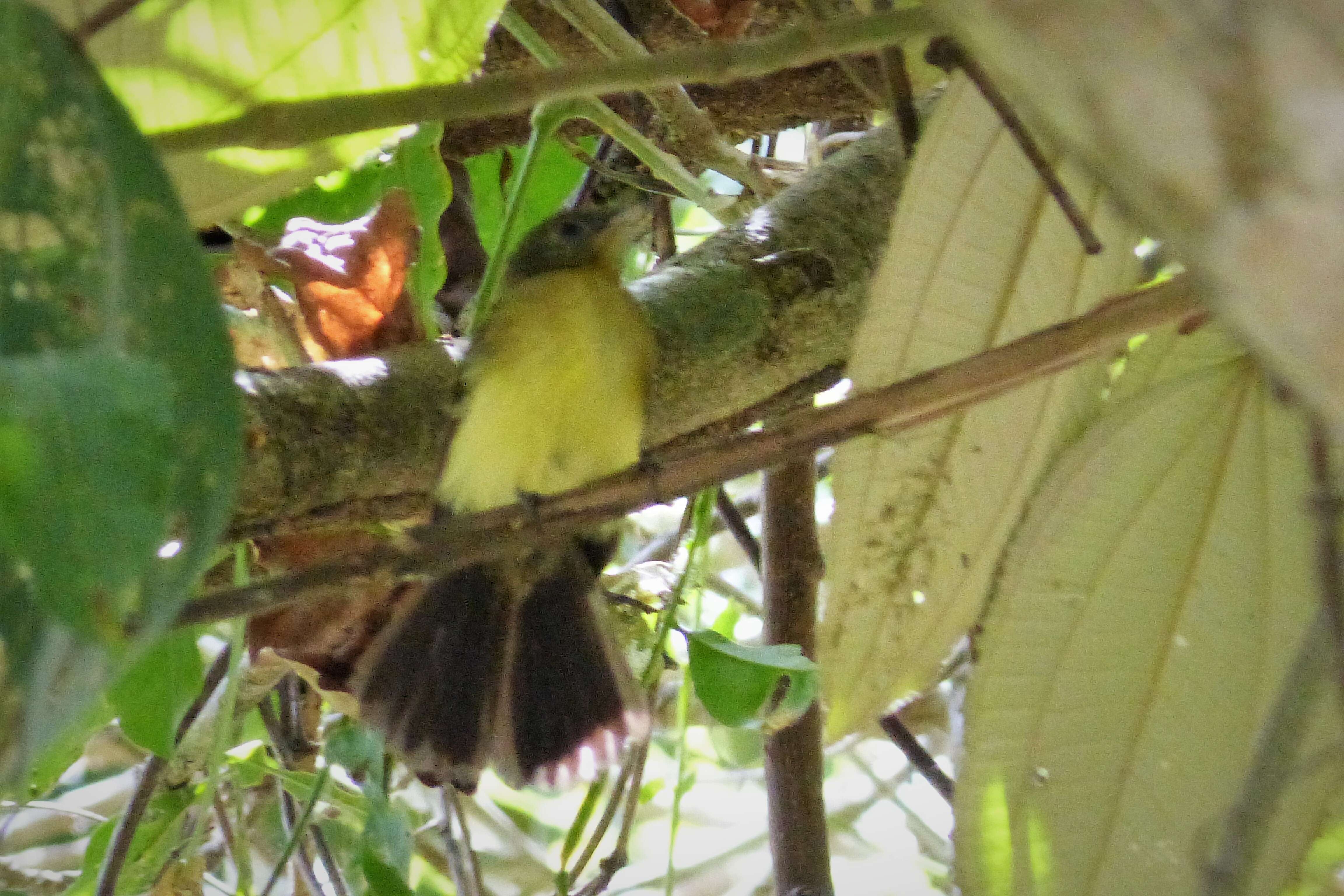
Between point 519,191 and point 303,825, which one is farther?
point 303,825

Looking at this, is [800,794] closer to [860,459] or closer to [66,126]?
[860,459]

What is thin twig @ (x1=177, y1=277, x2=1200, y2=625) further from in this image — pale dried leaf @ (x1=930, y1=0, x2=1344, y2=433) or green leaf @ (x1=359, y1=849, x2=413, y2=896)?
green leaf @ (x1=359, y1=849, x2=413, y2=896)

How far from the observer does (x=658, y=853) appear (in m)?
3.01

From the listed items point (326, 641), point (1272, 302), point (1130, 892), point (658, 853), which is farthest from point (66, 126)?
point (658, 853)

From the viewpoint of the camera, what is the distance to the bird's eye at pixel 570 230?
204cm

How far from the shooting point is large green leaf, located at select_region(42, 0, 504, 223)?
82cm

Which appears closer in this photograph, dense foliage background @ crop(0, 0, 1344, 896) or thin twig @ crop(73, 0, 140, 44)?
dense foliage background @ crop(0, 0, 1344, 896)

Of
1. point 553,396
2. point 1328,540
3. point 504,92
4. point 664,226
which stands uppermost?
point 664,226

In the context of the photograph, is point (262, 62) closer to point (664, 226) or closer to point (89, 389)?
point (89, 389)

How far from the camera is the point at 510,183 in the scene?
1.81m

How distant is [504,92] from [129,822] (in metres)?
1.25

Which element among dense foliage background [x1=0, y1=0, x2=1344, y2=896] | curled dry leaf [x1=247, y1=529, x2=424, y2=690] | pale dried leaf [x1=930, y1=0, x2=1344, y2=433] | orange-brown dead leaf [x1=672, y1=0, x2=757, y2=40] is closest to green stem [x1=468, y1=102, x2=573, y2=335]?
dense foliage background [x1=0, y1=0, x2=1344, y2=896]

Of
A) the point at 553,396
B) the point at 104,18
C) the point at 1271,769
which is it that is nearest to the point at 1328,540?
the point at 1271,769

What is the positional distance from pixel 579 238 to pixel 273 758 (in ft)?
3.22
